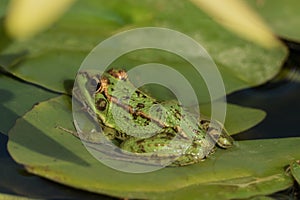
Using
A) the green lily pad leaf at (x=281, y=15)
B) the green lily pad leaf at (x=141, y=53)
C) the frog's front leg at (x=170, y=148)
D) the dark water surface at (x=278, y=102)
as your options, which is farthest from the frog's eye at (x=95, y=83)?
the green lily pad leaf at (x=281, y=15)

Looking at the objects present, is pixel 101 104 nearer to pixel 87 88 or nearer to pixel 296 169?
pixel 87 88

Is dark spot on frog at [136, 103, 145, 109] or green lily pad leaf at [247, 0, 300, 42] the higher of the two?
green lily pad leaf at [247, 0, 300, 42]

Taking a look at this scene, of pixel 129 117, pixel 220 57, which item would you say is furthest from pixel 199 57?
pixel 129 117

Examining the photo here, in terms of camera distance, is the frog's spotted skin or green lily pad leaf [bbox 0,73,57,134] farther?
green lily pad leaf [bbox 0,73,57,134]

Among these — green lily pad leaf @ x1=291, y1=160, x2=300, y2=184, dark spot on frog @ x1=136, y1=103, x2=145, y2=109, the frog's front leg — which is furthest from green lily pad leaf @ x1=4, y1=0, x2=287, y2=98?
green lily pad leaf @ x1=291, y1=160, x2=300, y2=184

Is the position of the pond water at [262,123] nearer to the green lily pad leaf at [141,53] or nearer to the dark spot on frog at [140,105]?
the green lily pad leaf at [141,53]

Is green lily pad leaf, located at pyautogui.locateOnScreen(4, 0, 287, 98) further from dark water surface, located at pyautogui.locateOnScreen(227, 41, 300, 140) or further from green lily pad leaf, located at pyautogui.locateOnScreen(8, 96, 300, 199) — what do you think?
green lily pad leaf, located at pyautogui.locateOnScreen(8, 96, 300, 199)

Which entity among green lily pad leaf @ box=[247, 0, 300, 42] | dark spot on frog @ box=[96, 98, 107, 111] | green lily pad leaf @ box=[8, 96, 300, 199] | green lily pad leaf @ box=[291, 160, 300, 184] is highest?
green lily pad leaf @ box=[247, 0, 300, 42]
